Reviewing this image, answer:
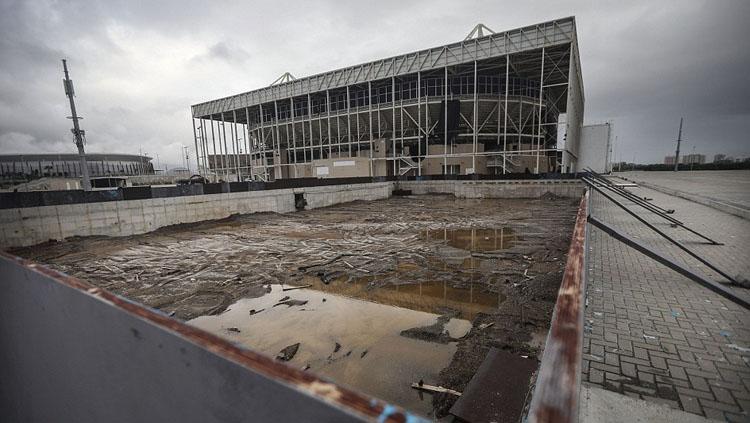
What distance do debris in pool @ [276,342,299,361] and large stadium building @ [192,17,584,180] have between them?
28.8 meters

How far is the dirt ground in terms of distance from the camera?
480 centimetres

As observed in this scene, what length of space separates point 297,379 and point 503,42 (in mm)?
35460

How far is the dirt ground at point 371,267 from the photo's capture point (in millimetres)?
4797

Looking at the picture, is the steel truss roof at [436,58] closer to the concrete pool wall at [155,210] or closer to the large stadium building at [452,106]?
the large stadium building at [452,106]

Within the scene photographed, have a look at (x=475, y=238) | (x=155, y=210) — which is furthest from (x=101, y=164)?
(x=475, y=238)

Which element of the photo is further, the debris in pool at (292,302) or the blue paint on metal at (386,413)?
the debris in pool at (292,302)

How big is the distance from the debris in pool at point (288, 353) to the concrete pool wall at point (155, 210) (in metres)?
7.41

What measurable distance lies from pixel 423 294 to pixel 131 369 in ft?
17.0

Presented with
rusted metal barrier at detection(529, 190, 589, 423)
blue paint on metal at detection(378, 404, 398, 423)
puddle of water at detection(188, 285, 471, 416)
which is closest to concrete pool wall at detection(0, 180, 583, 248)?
puddle of water at detection(188, 285, 471, 416)

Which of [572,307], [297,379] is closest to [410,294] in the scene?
[572,307]

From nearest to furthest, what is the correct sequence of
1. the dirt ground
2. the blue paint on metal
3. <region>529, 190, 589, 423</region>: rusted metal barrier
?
1. the blue paint on metal
2. <region>529, 190, 589, 423</region>: rusted metal barrier
3. the dirt ground

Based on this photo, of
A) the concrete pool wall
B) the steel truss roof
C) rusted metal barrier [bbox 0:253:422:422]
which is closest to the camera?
rusted metal barrier [bbox 0:253:422:422]

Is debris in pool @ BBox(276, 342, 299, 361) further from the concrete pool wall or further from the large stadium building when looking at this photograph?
the large stadium building

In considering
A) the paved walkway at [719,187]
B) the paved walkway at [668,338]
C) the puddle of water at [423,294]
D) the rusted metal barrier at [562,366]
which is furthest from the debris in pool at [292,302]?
the paved walkway at [719,187]
